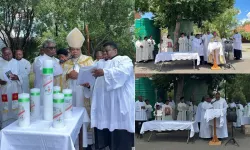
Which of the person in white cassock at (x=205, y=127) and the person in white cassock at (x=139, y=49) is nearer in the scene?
the person in white cassock at (x=205, y=127)

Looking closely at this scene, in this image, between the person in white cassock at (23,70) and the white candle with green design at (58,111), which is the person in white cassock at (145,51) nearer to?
the person in white cassock at (23,70)

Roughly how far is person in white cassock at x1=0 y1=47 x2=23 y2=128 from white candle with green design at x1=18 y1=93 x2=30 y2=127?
2392mm

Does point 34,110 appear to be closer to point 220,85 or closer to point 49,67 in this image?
point 49,67

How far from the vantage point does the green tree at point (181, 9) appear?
7441 mm

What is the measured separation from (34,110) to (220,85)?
665 centimetres

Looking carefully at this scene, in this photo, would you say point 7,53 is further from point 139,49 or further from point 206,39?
point 206,39

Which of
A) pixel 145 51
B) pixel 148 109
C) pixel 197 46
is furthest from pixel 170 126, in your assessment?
pixel 197 46

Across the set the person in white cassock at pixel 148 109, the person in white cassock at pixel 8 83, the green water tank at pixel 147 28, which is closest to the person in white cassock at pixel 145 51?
the green water tank at pixel 147 28

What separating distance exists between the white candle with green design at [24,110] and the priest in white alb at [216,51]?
6246mm

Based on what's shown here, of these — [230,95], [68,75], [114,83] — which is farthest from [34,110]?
[230,95]

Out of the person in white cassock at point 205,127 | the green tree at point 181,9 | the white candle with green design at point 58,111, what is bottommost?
the person in white cassock at point 205,127

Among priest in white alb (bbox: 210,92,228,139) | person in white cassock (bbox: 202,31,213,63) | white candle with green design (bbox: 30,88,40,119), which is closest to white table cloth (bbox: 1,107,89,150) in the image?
white candle with green design (bbox: 30,88,40,119)

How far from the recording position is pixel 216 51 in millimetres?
8406

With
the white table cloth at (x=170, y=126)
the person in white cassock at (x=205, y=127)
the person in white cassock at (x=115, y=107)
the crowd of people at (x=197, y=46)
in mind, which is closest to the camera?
the person in white cassock at (x=115, y=107)
